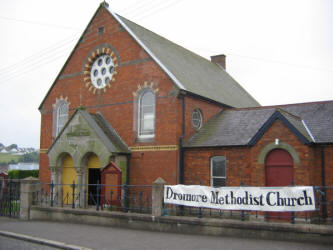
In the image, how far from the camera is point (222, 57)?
113 ft

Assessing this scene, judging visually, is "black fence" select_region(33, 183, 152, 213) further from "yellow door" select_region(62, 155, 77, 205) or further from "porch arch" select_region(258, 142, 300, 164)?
"porch arch" select_region(258, 142, 300, 164)

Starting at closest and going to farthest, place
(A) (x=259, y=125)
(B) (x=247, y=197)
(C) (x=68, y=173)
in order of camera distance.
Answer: (B) (x=247, y=197) < (A) (x=259, y=125) < (C) (x=68, y=173)

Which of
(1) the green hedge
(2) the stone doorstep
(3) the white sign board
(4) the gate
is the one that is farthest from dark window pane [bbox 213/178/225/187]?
(1) the green hedge

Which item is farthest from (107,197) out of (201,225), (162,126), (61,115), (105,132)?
(61,115)

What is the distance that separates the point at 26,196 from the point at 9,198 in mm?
1820

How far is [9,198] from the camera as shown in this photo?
18141mm

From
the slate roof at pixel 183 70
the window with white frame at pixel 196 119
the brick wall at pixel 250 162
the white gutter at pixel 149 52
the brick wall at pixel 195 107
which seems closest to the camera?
the brick wall at pixel 250 162

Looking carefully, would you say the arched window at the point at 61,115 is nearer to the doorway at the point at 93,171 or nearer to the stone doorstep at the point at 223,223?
the doorway at the point at 93,171

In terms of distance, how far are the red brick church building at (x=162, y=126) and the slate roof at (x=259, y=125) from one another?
2.0 inches

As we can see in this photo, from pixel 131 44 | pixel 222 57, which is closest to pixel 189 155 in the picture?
pixel 131 44

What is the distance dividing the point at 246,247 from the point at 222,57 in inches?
1051

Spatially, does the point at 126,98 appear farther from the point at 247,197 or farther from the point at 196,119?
the point at 247,197

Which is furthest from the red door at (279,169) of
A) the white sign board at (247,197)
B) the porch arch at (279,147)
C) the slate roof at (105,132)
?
the slate roof at (105,132)

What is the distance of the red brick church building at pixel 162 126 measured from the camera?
1594 centimetres
